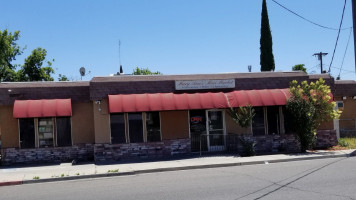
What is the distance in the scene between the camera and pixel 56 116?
17.0 m

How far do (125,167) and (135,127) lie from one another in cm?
317

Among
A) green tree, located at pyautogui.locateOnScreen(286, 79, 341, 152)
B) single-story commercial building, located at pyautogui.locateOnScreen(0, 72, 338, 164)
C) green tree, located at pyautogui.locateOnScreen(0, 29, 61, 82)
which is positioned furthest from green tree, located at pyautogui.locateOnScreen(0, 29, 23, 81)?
green tree, located at pyautogui.locateOnScreen(286, 79, 341, 152)

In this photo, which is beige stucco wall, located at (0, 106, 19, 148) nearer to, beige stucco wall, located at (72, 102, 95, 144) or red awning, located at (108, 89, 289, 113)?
beige stucco wall, located at (72, 102, 95, 144)

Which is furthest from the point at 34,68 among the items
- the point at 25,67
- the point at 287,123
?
the point at 287,123

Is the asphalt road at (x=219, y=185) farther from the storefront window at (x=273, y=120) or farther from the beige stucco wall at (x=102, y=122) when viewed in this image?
the storefront window at (x=273, y=120)

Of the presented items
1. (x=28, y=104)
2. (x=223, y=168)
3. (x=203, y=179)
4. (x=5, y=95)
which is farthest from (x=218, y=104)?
(x=5, y=95)

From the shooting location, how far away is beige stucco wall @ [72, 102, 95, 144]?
17906 mm

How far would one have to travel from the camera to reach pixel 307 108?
689 inches

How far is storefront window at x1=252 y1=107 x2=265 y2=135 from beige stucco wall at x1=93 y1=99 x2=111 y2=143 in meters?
7.16

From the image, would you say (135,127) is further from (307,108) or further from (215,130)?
(307,108)

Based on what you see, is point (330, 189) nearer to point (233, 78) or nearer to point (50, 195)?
point (50, 195)

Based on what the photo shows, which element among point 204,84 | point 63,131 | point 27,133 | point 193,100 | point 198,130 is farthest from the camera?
point 198,130

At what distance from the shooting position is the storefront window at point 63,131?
17781mm

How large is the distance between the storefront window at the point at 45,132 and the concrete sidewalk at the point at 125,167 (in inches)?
64.5
